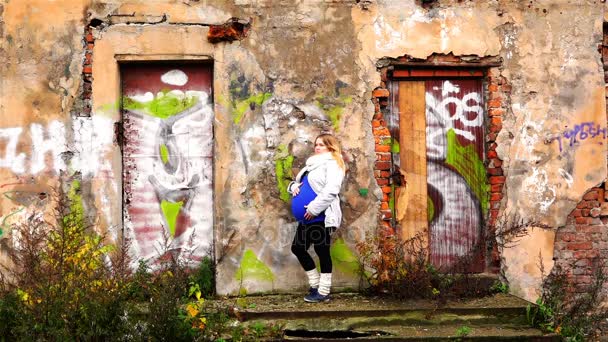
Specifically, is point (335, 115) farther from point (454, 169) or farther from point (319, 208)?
point (454, 169)

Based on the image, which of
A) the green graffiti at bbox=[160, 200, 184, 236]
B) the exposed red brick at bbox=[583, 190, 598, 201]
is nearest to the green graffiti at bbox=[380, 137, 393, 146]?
the exposed red brick at bbox=[583, 190, 598, 201]

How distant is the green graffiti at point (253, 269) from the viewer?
669 centimetres

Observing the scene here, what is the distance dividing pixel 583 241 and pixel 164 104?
191 inches

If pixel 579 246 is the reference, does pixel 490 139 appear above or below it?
above

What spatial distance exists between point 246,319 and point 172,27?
3.15 meters

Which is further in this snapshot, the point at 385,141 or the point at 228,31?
the point at 385,141

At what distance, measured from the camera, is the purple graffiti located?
6980 mm

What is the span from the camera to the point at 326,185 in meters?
6.01

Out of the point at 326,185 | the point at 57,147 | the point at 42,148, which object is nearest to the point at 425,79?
the point at 326,185

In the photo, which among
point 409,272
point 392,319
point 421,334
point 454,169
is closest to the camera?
point 421,334

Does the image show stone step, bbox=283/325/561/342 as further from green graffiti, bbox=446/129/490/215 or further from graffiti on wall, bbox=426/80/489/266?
green graffiti, bbox=446/129/490/215

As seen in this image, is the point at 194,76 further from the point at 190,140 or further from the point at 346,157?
the point at 346,157

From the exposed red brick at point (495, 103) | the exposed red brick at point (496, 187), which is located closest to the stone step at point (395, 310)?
the exposed red brick at point (496, 187)

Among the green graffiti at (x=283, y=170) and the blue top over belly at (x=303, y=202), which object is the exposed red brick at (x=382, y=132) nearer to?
the green graffiti at (x=283, y=170)
